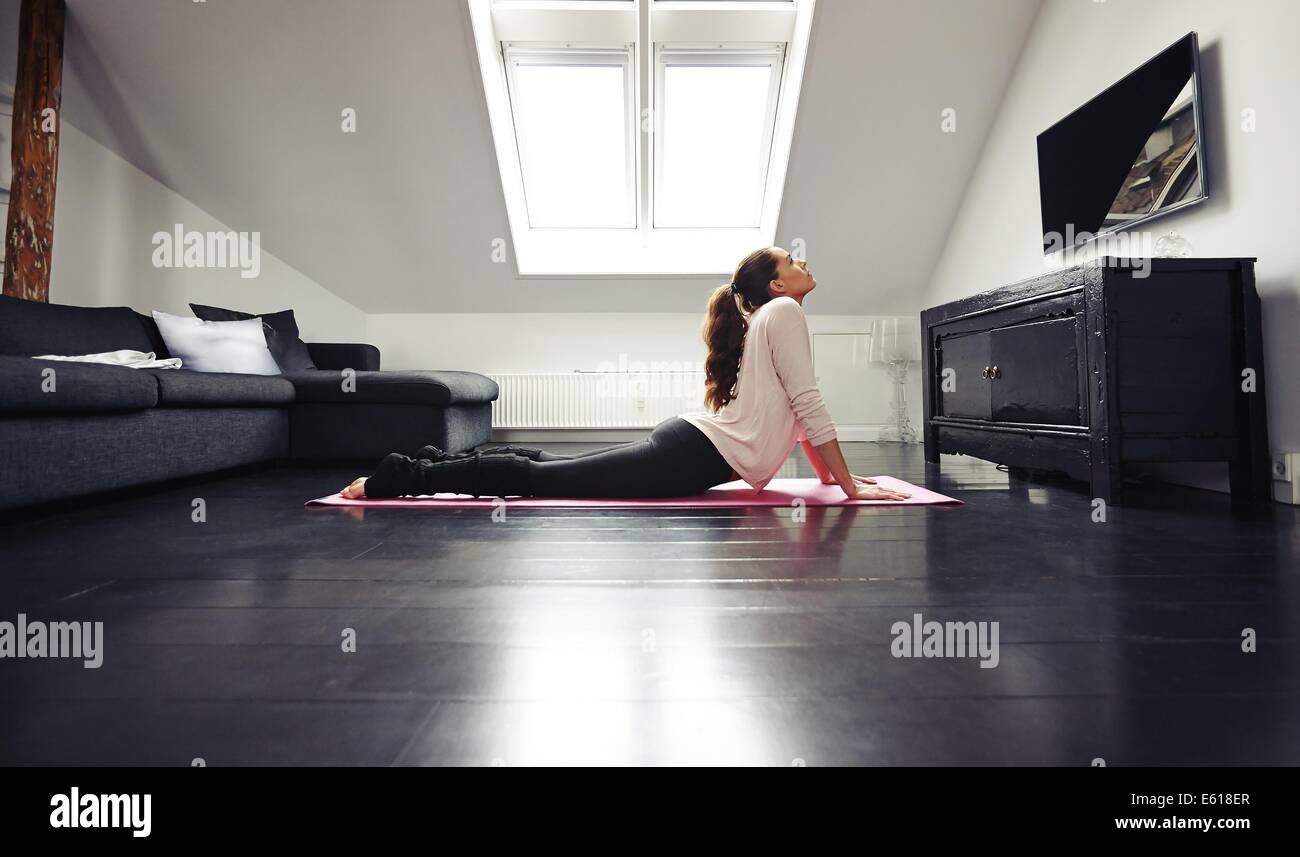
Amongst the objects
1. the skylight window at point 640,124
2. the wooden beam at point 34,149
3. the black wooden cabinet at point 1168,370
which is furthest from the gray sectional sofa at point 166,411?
the black wooden cabinet at point 1168,370

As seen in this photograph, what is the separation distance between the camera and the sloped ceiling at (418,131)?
3.42 metres

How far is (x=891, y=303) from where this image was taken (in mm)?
4957

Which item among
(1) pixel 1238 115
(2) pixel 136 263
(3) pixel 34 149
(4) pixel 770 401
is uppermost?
(3) pixel 34 149

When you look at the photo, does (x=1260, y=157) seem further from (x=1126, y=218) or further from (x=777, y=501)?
(x=777, y=501)

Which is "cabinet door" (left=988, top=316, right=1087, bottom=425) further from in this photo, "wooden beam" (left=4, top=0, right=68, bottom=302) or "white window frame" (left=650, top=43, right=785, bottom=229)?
"wooden beam" (left=4, top=0, right=68, bottom=302)

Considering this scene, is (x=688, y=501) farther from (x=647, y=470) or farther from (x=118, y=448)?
(x=118, y=448)

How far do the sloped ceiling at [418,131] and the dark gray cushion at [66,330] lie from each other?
5.00 feet

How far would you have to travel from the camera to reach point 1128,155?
2.55 m

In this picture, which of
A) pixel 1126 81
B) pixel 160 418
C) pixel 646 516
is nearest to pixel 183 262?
pixel 160 418

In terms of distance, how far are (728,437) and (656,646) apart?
1136 mm

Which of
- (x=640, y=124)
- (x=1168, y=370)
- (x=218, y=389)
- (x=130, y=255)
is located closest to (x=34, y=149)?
(x=130, y=255)

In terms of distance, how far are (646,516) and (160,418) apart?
6.11 ft

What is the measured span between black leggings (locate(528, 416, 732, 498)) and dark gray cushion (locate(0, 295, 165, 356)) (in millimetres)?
2335
